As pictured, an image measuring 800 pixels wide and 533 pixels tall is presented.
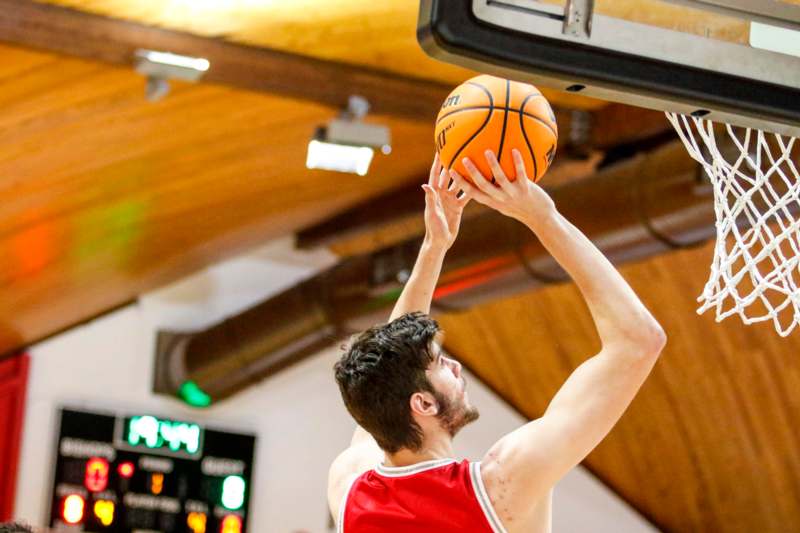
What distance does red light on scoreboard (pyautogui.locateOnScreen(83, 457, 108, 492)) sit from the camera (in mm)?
10961

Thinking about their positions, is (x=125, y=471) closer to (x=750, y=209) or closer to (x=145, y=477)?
(x=145, y=477)

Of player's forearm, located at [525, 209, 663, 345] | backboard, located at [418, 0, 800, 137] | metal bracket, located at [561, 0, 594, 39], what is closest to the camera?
player's forearm, located at [525, 209, 663, 345]

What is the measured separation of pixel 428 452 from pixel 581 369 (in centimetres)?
41

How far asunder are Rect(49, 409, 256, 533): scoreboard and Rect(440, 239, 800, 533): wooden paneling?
99.1 inches

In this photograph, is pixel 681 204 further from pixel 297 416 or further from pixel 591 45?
pixel 297 416

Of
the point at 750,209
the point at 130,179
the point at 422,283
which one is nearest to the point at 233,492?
the point at 130,179

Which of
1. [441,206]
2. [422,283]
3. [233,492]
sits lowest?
[233,492]

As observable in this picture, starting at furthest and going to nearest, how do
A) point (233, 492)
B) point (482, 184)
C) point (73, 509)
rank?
point (233, 492) < point (73, 509) < point (482, 184)

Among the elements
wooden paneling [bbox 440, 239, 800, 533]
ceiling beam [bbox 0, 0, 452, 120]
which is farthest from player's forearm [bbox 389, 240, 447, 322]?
wooden paneling [bbox 440, 239, 800, 533]

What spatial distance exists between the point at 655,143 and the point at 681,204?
1.16 m

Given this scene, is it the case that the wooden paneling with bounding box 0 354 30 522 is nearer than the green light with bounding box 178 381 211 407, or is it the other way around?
the wooden paneling with bounding box 0 354 30 522

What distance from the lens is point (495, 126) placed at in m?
3.19

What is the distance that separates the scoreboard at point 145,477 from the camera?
10.9 metres

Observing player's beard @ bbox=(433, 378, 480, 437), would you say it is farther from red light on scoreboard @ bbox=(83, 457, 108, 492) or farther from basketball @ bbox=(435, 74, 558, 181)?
red light on scoreboard @ bbox=(83, 457, 108, 492)
